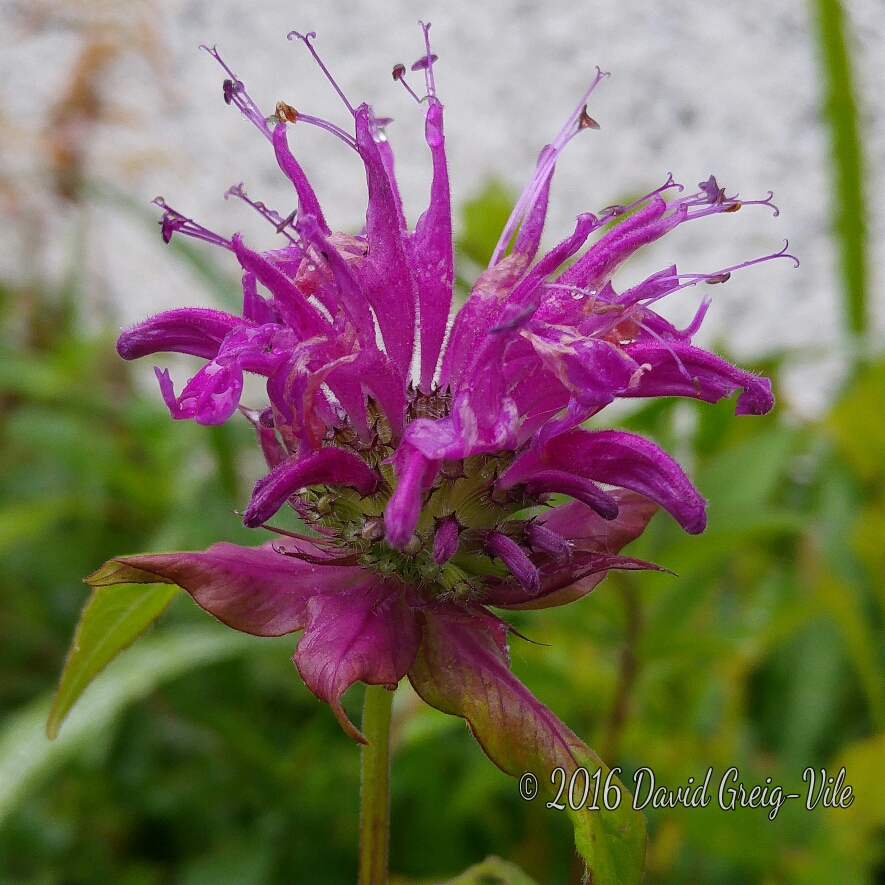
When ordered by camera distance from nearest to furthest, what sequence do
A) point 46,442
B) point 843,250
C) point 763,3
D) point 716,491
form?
point 716,491
point 46,442
point 843,250
point 763,3

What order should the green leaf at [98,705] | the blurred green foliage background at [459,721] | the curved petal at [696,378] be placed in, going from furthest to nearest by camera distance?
the blurred green foliage background at [459,721] → the green leaf at [98,705] → the curved petal at [696,378]

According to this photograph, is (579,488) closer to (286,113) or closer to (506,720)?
(506,720)

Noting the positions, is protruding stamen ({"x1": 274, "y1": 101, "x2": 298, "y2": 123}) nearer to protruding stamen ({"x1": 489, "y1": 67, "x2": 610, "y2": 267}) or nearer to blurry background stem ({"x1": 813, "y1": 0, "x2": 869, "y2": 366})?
protruding stamen ({"x1": 489, "y1": 67, "x2": 610, "y2": 267})

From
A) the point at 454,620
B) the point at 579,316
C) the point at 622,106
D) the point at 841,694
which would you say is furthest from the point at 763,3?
the point at 454,620

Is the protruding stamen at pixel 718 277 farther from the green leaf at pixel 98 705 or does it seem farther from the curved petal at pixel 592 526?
the green leaf at pixel 98 705

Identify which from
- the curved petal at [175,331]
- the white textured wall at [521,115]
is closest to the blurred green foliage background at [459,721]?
the curved petal at [175,331]

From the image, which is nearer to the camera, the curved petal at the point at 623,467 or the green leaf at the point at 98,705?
the curved petal at the point at 623,467

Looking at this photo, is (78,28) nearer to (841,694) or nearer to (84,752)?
(84,752)

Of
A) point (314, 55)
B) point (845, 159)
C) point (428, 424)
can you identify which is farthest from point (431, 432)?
point (845, 159)
